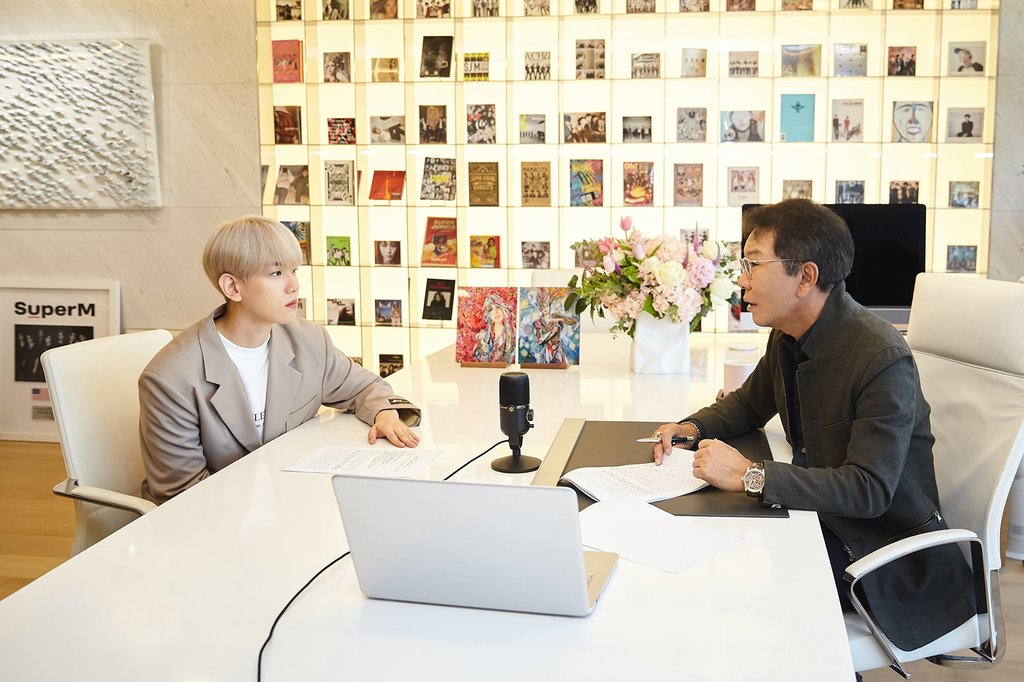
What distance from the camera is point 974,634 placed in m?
1.84

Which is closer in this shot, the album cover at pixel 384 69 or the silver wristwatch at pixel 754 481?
the silver wristwatch at pixel 754 481

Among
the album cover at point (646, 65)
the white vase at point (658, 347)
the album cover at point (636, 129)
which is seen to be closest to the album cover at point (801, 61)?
the album cover at point (646, 65)

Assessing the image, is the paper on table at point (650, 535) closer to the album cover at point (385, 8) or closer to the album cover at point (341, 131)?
the album cover at point (341, 131)

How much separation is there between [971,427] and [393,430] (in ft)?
4.32

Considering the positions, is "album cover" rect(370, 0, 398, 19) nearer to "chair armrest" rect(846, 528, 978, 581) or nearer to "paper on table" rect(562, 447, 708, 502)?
"paper on table" rect(562, 447, 708, 502)

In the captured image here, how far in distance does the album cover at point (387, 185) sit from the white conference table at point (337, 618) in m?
3.52

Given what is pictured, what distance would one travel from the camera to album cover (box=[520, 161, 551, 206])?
5.02 m

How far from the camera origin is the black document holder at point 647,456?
167 cm

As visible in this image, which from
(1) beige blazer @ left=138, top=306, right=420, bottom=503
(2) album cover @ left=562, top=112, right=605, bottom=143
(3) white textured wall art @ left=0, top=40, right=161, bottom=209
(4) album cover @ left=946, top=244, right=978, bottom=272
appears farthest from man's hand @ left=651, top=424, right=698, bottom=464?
(3) white textured wall art @ left=0, top=40, right=161, bottom=209

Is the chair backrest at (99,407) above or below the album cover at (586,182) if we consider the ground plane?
below

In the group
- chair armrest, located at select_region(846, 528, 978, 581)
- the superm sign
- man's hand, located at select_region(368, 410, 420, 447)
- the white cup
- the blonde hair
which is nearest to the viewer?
chair armrest, located at select_region(846, 528, 978, 581)

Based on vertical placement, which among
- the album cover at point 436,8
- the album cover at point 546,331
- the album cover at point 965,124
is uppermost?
the album cover at point 436,8

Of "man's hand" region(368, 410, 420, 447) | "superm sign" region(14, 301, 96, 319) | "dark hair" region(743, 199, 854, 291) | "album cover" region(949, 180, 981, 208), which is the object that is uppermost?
"album cover" region(949, 180, 981, 208)

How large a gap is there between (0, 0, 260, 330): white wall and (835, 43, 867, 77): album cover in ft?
10.2
